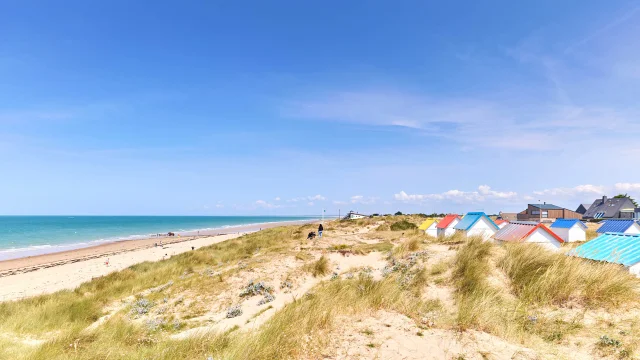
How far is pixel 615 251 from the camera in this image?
1084 cm

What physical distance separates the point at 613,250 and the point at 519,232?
5.67 metres

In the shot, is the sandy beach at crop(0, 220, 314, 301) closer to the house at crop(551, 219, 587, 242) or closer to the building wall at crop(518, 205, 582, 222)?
the house at crop(551, 219, 587, 242)

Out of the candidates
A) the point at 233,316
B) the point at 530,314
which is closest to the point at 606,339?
the point at 530,314

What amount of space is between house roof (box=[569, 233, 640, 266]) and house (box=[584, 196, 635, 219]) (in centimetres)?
8528

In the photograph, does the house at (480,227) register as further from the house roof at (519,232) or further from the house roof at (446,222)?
the house roof at (519,232)

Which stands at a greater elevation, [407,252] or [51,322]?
[407,252]

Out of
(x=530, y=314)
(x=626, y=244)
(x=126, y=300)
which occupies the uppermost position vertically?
(x=626, y=244)

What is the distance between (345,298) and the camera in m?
8.11

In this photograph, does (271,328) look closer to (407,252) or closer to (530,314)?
(530,314)

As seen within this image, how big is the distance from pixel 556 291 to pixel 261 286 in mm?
10561

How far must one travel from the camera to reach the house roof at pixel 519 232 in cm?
1586

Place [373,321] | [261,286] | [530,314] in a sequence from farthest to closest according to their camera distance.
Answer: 1. [261,286]
2. [530,314]
3. [373,321]

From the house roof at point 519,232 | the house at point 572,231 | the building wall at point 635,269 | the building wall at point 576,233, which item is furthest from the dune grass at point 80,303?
the building wall at point 576,233

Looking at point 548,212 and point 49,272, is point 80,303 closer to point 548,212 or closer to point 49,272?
point 49,272
